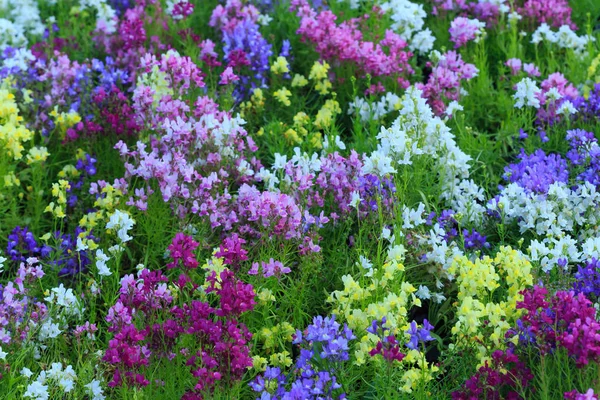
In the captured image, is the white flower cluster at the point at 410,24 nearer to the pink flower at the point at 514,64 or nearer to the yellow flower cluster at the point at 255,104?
the pink flower at the point at 514,64

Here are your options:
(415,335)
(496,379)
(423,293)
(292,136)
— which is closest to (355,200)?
(423,293)

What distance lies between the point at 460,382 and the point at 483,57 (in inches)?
118

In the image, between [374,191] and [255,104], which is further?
[255,104]

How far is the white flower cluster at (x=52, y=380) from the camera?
3.62 m

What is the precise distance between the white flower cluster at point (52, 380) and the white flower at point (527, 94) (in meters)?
3.08

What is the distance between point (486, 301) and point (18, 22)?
4.72 m

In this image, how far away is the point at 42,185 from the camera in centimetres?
550

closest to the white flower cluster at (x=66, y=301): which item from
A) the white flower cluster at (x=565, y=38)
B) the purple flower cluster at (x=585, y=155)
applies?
the purple flower cluster at (x=585, y=155)

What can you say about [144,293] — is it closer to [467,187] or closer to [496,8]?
[467,187]

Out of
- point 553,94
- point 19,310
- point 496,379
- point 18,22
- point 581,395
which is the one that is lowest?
point 581,395

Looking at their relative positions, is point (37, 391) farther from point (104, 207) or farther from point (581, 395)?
point (581, 395)

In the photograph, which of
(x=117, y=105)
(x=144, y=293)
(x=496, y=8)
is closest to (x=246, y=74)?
(x=117, y=105)

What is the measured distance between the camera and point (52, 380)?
148 inches

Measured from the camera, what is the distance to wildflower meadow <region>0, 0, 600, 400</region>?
365cm
